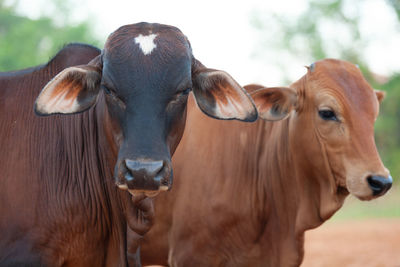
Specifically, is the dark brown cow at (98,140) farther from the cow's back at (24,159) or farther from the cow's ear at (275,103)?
the cow's ear at (275,103)

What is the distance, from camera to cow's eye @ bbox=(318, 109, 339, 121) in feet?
14.7

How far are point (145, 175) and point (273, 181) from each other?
6.84ft

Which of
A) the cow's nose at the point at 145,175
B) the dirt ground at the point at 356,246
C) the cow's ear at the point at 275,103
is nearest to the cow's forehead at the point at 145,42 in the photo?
the cow's nose at the point at 145,175

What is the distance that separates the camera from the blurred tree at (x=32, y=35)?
2144cm

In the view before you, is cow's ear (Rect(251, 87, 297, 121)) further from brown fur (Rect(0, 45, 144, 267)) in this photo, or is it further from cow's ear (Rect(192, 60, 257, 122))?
brown fur (Rect(0, 45, 144, 267))

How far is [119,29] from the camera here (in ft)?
12.0

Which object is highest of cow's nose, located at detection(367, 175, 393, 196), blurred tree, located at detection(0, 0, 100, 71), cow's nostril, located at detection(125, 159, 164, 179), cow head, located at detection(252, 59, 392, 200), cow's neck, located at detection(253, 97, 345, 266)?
cow's nostril, located at detection(125, 159, 164, 179)

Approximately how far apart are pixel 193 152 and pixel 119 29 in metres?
1.58

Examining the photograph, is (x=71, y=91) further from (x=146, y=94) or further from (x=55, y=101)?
(x=146, y=94)

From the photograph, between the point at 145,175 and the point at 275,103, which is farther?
the point at 275,103

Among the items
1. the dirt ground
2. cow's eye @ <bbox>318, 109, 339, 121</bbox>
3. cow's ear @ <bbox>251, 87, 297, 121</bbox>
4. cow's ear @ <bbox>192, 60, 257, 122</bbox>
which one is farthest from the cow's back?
the dirt ground

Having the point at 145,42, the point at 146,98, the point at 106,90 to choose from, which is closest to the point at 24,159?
A: the point at 106,90

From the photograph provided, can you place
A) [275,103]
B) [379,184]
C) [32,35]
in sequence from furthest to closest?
[32,35], [275,103], [379,184]

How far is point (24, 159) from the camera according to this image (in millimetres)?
3543
